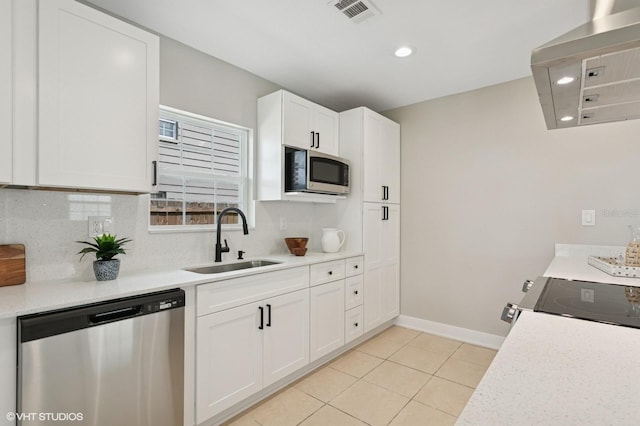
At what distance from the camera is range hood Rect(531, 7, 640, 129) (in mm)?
1049

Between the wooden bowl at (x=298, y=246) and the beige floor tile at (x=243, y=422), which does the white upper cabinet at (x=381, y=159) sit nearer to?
the wooden bowl at (x=298, y=246)

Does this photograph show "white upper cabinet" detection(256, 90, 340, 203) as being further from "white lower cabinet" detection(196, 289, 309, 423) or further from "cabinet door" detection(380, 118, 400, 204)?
"white lower cabinet" detection(196, 289, 309, 423)

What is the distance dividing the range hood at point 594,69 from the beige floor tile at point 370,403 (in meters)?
1.97

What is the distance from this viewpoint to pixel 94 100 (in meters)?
1.66

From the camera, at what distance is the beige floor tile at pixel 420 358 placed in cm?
271

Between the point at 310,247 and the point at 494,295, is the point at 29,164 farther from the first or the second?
the point at 494,295

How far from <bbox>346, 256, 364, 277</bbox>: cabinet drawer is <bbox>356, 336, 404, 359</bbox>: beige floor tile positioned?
717 millimetres

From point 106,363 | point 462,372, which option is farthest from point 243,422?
point 462,372

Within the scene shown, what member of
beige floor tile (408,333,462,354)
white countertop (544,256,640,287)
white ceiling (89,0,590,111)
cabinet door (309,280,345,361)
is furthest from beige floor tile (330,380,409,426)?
white ceiling (89,0,590,111)

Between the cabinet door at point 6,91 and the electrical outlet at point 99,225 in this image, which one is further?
the electrical outlet at point 99,225

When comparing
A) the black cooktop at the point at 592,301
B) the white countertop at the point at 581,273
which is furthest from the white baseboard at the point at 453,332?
the black cooktop at the point at 592,301

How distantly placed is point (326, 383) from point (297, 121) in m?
2.13

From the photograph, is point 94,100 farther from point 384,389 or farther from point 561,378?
point 384,389

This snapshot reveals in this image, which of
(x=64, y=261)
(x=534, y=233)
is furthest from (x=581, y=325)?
(x=64, y=261)
